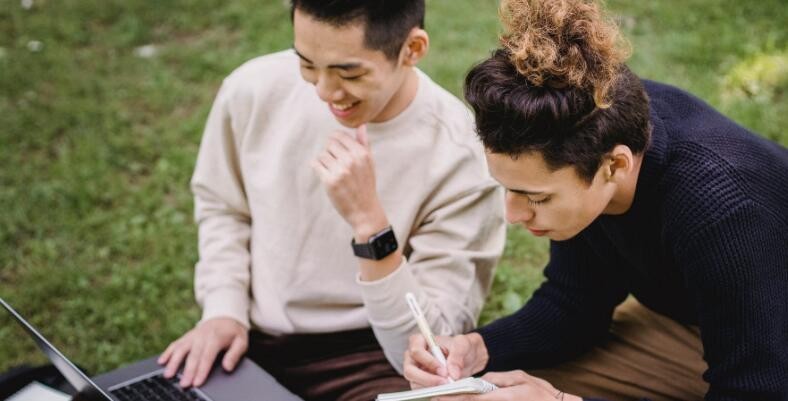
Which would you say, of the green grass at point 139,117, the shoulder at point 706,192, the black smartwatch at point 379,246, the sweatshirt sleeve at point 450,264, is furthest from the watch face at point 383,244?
the green grass at point 139,117

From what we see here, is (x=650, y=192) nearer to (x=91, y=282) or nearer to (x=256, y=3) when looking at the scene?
(x=91, y=282)

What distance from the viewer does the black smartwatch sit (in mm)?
2262

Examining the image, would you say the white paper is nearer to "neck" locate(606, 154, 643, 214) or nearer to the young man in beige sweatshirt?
the young man in beige sweatshirt

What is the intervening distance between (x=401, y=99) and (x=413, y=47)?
16 centimetres

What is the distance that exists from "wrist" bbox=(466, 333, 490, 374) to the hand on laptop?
0.72 m

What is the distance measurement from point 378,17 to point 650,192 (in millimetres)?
949

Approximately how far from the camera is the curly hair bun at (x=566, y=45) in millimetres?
1727

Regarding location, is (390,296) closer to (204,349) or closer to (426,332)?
(426,332)

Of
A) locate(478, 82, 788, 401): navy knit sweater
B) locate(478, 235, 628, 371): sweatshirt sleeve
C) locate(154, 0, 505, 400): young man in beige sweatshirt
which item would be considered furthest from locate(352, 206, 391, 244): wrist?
locate(478, 82, 788, 401): navy knit sweater

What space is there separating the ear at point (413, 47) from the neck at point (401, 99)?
0.13 ft

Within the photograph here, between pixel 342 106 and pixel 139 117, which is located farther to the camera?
pixel 139 117

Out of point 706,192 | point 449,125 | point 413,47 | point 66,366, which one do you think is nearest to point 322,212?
point 449,125

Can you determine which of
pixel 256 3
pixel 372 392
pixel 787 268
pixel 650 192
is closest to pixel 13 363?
pixel 372 392

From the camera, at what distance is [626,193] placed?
6.47ft
